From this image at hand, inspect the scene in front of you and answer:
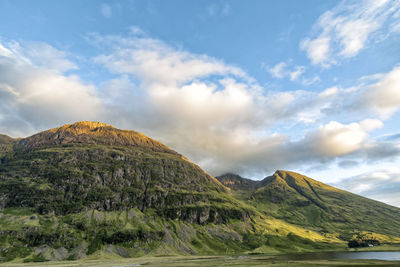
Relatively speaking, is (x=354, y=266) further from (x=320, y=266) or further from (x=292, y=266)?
(x=292, y=266)

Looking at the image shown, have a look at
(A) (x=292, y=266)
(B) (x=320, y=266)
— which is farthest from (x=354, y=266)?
(A) (x=292, y=266)

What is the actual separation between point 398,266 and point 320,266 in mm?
32732

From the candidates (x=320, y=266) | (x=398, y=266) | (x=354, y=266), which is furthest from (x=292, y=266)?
(x=398, y=266)

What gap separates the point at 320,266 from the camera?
119250 millimetres

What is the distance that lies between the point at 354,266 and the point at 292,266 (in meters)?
27.7

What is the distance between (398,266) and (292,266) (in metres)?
45.6

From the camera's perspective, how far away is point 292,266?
122875mm

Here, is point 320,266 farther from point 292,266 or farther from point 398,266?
point 398,266

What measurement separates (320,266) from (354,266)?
48.8 feet

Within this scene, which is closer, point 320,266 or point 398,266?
point 398,266

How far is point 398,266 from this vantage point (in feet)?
366

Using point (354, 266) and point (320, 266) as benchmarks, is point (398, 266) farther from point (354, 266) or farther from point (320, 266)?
point (320, 266)

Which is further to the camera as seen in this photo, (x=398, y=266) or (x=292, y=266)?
(x=292, y=266)

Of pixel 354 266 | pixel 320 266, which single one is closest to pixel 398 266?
pixel 354 266
